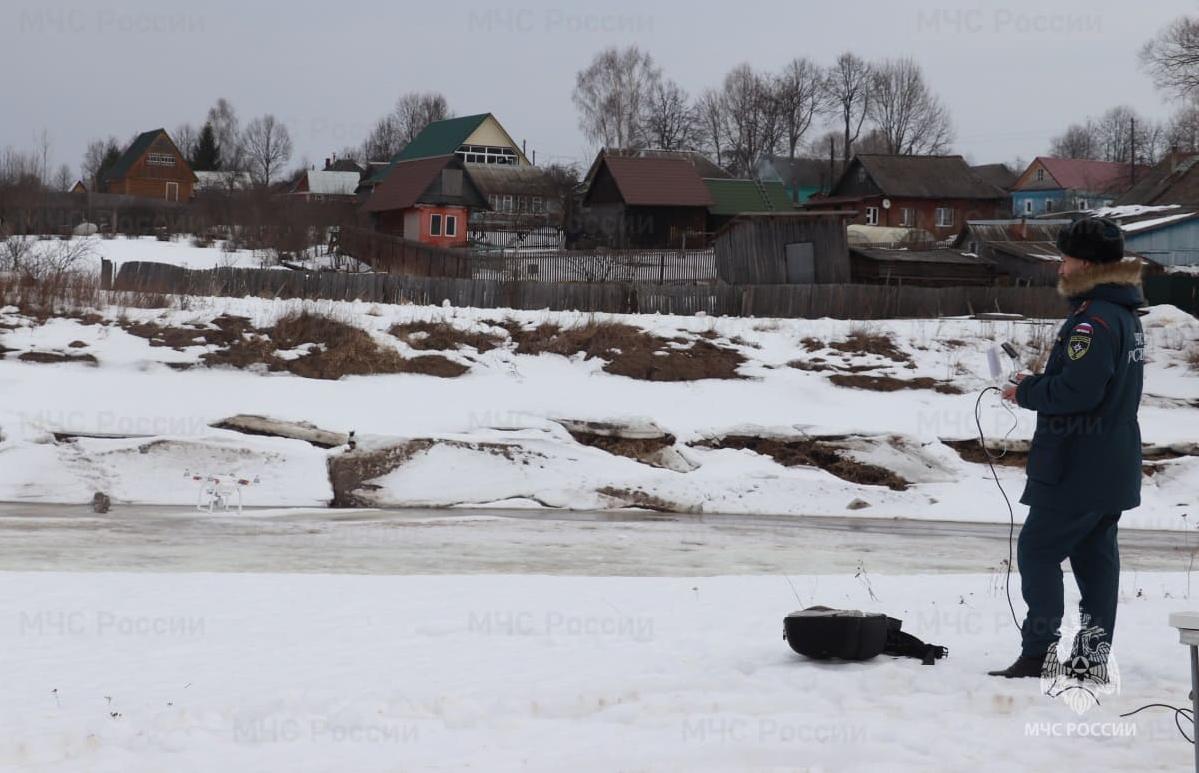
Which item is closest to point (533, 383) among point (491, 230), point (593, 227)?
point (593, 227)

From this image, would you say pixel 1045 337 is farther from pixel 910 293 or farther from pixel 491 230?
pixel 491 230

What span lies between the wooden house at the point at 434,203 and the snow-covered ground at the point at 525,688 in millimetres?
53135

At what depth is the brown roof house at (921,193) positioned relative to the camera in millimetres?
73000

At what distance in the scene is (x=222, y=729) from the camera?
4.52m

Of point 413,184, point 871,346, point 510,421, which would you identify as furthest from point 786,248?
point 413,184

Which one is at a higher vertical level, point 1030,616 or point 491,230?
point 491,230

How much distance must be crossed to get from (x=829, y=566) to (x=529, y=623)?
4178 millimetres

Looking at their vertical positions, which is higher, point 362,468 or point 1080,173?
point 1080,173

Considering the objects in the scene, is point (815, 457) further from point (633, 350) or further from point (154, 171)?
point (154, 171)

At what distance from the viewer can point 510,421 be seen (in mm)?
15984

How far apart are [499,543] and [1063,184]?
88331mm

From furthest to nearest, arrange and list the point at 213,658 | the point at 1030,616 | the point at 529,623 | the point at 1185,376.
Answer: the point at 1185,376
the point at 529,623
the point at 213,658
the point at 1030,616

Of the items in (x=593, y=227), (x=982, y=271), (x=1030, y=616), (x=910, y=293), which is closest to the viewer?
(x=1030, y=616)

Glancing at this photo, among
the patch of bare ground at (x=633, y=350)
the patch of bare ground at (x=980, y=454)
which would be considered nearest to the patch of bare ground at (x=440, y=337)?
the patch of bare ground at (x=633, y=350)
